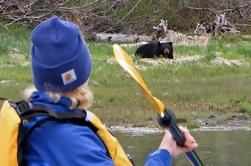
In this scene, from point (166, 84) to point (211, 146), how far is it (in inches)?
249

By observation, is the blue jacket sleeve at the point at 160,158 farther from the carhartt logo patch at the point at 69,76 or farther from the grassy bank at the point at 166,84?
the grassy bank at the point at 166,84

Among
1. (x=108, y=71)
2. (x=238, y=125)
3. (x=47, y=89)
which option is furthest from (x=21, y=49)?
(x=47, y=89)

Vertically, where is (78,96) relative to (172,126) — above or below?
above

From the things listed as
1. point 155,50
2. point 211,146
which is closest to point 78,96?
point 211,146

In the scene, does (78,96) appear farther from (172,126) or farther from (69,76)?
(172,126)

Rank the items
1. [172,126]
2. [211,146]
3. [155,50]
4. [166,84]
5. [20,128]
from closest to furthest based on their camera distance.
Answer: [20,128] < [172,126] < [211,146] < [166,84] < [155,50]

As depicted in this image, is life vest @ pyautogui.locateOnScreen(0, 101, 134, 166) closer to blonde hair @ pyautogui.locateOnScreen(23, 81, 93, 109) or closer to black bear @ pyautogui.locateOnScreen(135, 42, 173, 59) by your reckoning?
Result: blonde hair @ pyautogui.locateOnScreen(23, 81, 93, 109)

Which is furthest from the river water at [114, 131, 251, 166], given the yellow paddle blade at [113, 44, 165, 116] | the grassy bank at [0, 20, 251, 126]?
the yellow paddle blade at [113, 44, 165, 116]

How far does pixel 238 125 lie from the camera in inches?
548

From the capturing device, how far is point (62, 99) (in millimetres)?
2730

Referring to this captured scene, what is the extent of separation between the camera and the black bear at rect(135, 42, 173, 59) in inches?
797

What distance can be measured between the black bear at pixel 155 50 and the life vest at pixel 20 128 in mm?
17298

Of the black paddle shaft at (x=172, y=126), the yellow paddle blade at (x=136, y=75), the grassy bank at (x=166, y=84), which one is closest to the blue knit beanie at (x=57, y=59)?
the yellow paddle blade at (x=136, y=75)

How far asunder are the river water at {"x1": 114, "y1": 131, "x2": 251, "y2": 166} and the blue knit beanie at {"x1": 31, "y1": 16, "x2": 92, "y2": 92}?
628cm
